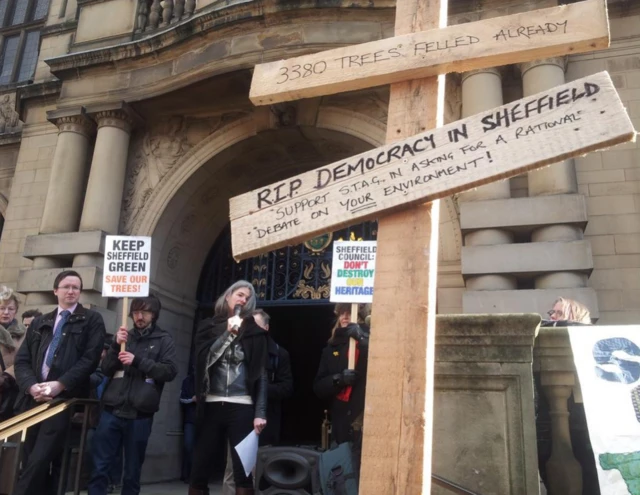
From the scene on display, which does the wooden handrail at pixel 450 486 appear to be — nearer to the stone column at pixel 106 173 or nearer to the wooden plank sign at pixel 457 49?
the wooden plank sign at pixel 457 49

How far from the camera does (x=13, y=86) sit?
12375mm

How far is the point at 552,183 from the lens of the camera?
22.3ft

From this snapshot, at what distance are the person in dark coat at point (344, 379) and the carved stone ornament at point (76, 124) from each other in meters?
6.17

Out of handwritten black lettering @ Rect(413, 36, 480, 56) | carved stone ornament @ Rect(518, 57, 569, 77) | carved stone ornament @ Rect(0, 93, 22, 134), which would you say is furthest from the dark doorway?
handwritten black lettering @ Rect(413, 36, 480, 56)

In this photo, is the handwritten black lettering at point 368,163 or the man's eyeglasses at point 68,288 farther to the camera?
the man's eyeglasses at point 68,288

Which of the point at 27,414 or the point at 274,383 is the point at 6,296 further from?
the point at 274,383

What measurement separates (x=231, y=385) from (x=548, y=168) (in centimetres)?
431

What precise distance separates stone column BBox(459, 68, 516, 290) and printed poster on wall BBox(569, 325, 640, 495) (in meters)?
2.96

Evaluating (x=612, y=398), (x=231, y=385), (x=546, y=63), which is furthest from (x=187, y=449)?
(x=546, y=63)

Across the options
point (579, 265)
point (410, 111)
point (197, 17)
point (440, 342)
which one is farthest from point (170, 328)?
point (410, 111)

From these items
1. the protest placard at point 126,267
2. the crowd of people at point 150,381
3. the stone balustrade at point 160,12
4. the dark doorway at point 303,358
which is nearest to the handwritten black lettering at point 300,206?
the crowd of people at point 150,381

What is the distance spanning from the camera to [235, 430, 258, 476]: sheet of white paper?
14.6 feet

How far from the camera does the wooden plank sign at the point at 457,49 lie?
244 cm

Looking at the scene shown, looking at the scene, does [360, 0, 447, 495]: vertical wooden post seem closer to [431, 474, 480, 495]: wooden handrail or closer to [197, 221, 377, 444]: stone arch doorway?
[431, 474, 480, 495]: wooden handrail
